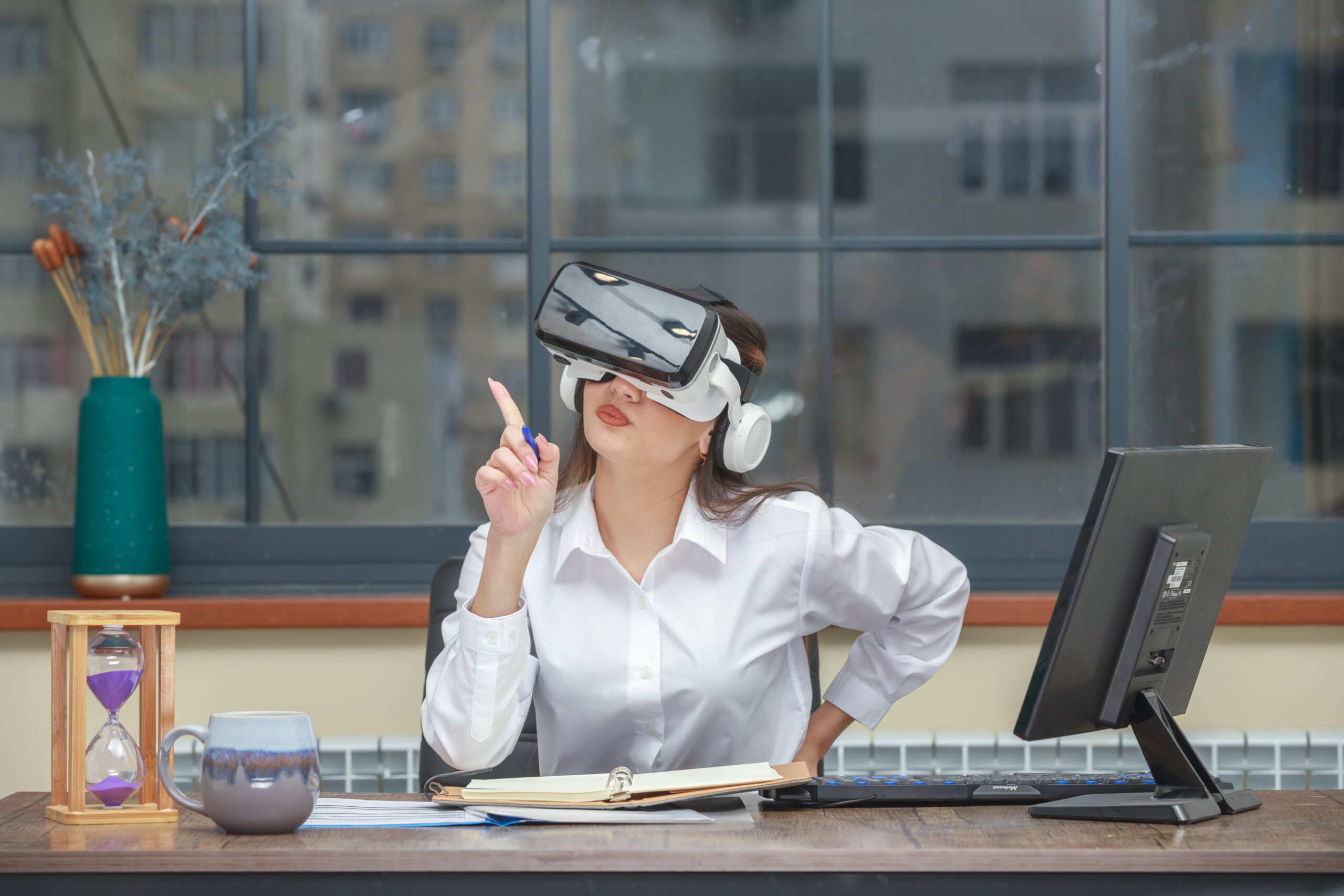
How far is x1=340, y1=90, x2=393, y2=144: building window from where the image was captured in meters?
2.73

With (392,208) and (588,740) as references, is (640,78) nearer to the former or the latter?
(392,208)

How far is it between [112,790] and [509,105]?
1.84 metres

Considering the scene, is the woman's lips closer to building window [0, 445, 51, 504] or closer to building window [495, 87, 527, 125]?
building window [495, 87, 527, 125]

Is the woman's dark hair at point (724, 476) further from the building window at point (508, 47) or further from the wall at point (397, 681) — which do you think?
the building window at point (508, 47)

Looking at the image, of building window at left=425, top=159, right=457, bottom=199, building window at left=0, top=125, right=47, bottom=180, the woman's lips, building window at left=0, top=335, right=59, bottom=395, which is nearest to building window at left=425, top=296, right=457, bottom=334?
building window at left=425, top=159, right=457, bottom=199

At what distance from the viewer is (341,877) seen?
1065 mm

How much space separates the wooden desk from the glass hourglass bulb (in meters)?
0.11

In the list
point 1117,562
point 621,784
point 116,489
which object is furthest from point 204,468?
point 1117,562

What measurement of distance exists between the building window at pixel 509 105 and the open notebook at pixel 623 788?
1.77 metres

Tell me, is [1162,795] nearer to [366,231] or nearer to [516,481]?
[516,481]

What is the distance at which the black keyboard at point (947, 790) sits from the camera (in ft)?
4.25

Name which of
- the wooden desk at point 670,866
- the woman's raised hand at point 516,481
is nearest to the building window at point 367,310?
the woman's raised hand at point 516,481

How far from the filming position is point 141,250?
235cm

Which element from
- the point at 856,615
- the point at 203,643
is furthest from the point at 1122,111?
the point at 203,643
